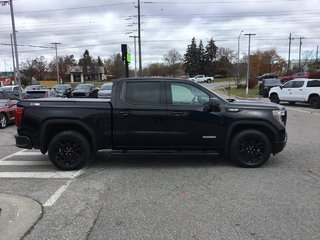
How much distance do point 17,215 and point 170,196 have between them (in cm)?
218

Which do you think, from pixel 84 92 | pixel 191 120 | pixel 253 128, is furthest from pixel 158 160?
pixel 84 92

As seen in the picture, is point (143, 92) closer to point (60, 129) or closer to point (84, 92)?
point (60, 129)

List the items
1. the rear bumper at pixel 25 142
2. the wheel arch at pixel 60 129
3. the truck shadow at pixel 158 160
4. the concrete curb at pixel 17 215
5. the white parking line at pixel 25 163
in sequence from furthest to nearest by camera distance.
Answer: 1. the white parking line at pixel 25 163
2. the truck shadow at pixel 158 160
3. the rear bumper at pixel 25 142
4. the wheel arch at pixel 60 129
5. the concrete curb at pixel 17 215

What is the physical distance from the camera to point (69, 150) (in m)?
7.54

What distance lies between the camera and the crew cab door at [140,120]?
24.3 feet

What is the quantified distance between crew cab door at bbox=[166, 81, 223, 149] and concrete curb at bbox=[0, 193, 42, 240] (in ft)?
9.83

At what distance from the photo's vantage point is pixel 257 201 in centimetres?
551

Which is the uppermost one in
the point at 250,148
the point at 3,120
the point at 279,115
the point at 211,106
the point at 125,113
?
the point at 211,106

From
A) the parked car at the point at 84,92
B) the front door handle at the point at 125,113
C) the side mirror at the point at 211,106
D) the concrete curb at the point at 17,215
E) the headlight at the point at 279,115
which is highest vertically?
the side mirror at the point at 211,106

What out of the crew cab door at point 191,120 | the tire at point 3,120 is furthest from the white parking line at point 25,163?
the tire at point 3,120

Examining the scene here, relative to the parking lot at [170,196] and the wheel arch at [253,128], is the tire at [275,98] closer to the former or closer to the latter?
the parking lot at [170,196]

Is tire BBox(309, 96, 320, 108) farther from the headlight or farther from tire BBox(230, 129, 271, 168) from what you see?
tire BBox(230, 129, 271, 168)

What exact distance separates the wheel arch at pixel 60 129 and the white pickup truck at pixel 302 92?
19.6 metres

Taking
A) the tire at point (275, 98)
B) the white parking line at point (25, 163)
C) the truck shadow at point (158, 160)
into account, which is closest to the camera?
the truck shadow at point (158, 160)
